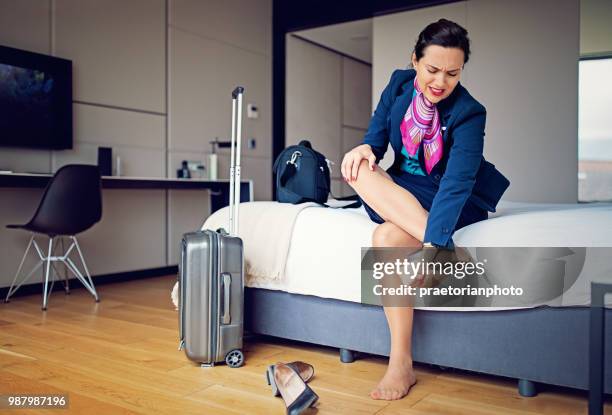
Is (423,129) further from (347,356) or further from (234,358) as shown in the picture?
(234,358)

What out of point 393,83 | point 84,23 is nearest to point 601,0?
point 393,83

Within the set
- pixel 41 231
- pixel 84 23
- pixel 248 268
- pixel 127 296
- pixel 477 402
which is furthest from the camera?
pixel 84 23

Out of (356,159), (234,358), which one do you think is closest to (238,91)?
(356,159)

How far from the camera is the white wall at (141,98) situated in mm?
3801

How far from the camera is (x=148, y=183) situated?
156 inches

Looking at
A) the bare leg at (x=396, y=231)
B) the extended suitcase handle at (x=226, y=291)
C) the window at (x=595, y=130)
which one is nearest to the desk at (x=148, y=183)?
the extended suitcase handle at (x=226, y=291)

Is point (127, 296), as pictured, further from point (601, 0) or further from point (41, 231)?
point (601, 0)

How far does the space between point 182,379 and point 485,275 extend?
1.10m

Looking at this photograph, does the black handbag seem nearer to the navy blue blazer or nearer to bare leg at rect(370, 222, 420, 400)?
the navy blue blazer

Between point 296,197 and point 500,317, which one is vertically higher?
point 296,197

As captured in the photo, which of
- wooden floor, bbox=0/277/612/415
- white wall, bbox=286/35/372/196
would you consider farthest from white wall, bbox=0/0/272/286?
wooden floor, bbox=0/277/612/415

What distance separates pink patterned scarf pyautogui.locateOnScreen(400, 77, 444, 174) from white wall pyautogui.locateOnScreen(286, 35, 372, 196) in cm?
420

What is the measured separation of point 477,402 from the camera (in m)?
1.80

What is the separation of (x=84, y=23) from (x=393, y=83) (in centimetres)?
293
